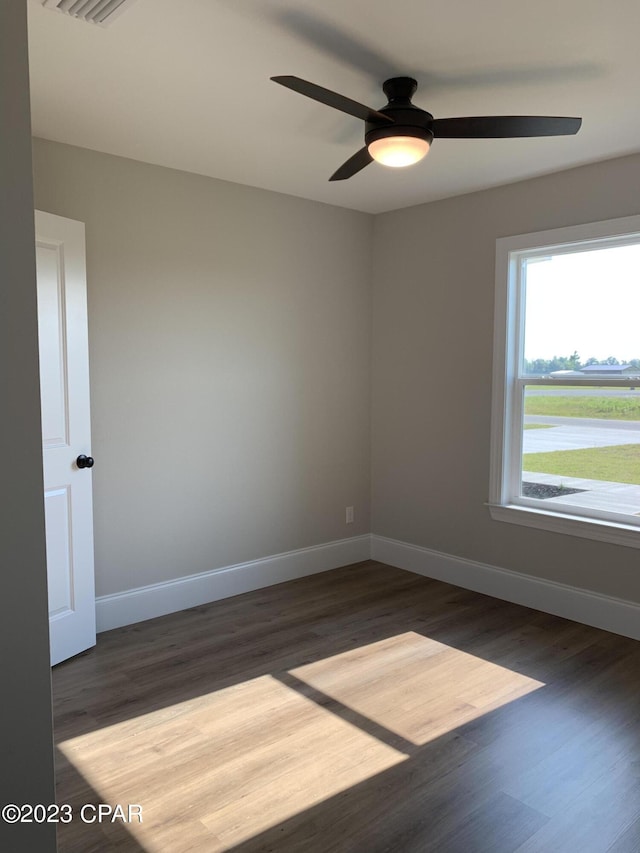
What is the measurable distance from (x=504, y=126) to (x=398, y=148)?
1.29 feet

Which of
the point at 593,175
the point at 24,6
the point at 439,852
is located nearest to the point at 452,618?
the point at 439,852

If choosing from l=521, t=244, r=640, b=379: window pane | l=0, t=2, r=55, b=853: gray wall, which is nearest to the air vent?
l=0, t=2, r=55, b=853: gray wall

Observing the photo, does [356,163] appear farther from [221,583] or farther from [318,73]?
[221,583]

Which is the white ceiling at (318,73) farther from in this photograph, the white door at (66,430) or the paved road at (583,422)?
the paved road at (583,422)

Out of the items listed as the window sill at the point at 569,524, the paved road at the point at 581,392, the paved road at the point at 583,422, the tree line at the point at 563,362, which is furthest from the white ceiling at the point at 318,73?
the window sill at the point at 569,524

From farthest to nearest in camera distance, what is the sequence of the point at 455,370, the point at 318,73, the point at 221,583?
1. the point at 455,370
2. the point at 221,583
3. the point at 318,73

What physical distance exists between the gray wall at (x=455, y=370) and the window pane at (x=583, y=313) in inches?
8.9

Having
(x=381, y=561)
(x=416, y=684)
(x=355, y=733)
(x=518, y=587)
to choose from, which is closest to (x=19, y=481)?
(x=355, y=733)

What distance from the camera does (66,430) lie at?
10.4 feet

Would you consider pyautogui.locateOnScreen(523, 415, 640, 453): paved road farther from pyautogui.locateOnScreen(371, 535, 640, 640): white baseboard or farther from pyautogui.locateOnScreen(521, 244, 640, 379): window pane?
pyautogui.locateOnScreen(371, 535, 640, 640): white baseboard

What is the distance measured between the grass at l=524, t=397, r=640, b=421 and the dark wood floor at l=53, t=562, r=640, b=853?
1197 mm

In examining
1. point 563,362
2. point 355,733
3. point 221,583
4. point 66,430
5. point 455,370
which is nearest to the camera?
point 355,733

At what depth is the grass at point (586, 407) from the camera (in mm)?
3486

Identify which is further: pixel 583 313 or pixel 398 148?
pixel 583 313
